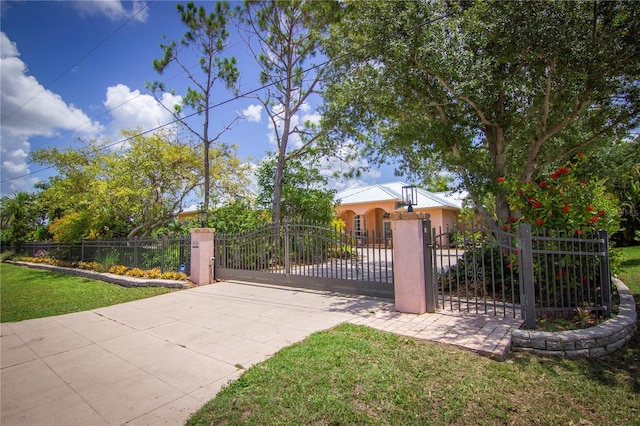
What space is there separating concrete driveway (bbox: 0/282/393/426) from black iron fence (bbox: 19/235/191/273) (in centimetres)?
318

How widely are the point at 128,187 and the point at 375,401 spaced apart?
42.8ft

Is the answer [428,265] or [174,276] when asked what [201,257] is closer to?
[174,276]

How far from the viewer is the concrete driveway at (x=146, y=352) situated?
3.11 meters

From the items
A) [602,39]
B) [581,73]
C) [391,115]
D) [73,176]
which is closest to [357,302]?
[391,115]

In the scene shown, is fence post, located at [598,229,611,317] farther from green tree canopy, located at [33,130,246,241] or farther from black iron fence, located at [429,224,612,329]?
green tree canopy, located at [33,130,246,241]

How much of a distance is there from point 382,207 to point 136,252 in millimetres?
15972

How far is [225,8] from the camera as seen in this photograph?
1324 cm

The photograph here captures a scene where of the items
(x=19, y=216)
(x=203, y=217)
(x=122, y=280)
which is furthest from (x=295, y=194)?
(x=19, y=216)

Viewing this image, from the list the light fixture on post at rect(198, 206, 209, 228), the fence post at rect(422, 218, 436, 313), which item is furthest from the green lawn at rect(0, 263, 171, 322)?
the fence post at rect(422, 218, 436, 313)

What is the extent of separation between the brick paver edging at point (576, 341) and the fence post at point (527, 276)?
1.18 ft

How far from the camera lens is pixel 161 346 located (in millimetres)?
4676

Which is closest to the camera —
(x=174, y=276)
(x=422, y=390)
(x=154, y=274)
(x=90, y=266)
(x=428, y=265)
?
(x=422, y=390)

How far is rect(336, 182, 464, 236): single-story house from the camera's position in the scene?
23.0 m

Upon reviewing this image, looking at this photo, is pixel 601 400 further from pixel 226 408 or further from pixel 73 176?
pixel 73 176
